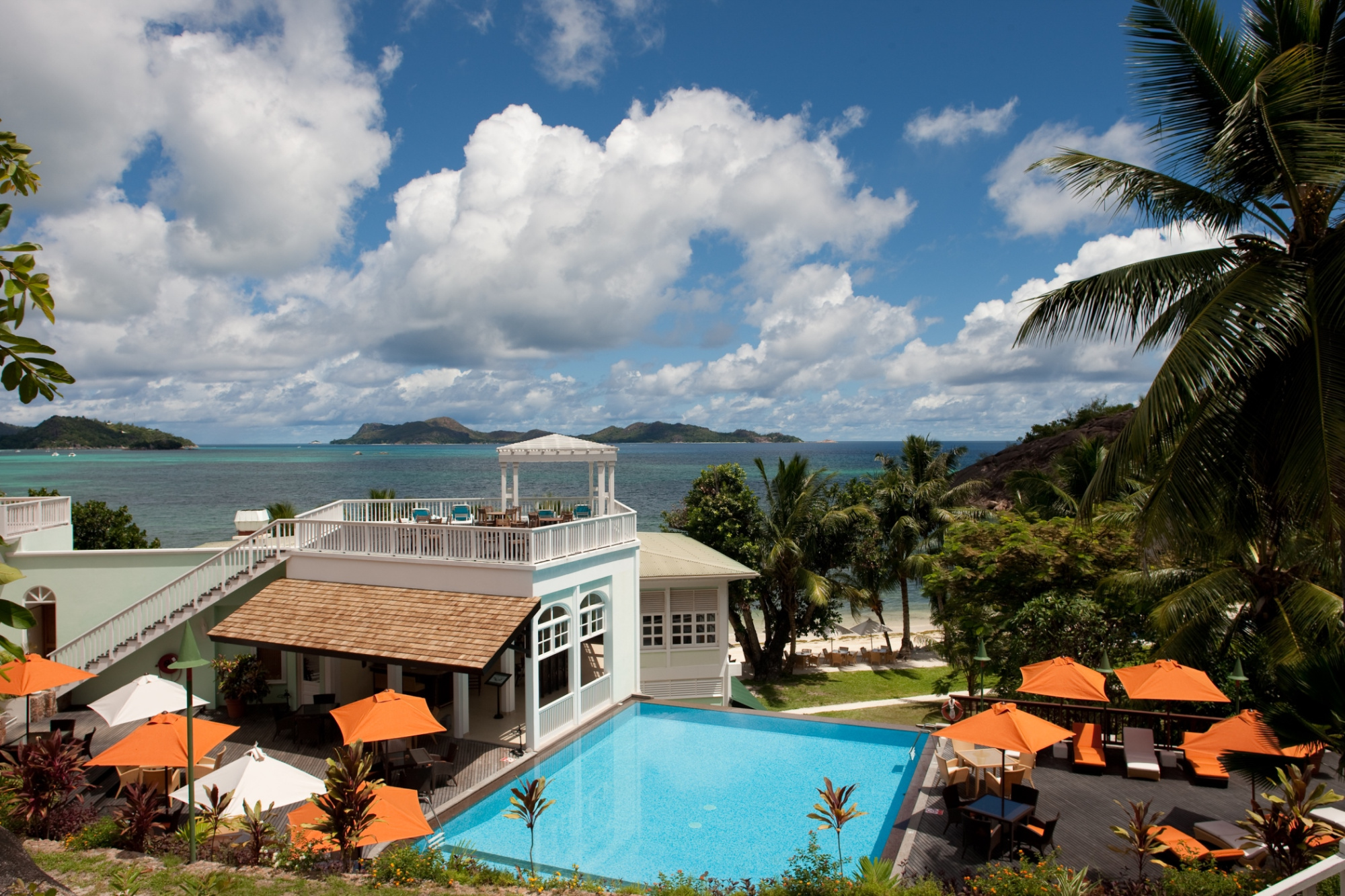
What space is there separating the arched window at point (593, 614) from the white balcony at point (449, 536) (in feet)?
4.32

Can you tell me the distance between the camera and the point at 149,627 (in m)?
16.9

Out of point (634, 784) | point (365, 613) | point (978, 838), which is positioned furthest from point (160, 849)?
point (978, 838)

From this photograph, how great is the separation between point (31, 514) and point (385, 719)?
1388cm

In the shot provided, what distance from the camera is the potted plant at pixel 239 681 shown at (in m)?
16.5

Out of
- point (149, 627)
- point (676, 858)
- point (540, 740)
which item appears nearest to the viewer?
point (676, 858)

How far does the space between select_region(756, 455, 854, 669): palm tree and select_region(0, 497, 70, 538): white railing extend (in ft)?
70.7

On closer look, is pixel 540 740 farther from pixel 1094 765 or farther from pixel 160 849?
pixel 1094 765

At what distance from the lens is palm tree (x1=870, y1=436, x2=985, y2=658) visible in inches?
1375

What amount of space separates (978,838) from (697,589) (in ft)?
39.6

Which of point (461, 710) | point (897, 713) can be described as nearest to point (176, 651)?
point (461, 710)

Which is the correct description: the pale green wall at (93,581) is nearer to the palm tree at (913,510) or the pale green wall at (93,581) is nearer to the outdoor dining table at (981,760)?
the outdoor dining table at (981,760)

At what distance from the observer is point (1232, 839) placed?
9.66m

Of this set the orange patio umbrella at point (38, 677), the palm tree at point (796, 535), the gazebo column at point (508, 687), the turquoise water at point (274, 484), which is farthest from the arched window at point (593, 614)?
the turquoise water at point (274, 484)

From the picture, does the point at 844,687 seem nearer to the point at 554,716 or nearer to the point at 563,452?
the point at 563,452
